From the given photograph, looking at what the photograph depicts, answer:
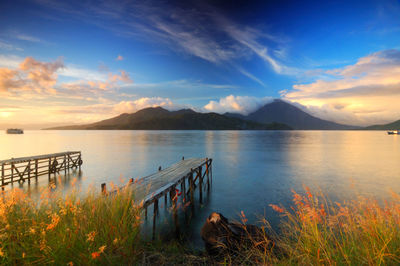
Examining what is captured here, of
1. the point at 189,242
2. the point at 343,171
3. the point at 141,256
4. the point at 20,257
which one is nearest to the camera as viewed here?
the point at 20,257

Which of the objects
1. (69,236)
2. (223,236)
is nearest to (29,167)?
(69,236)

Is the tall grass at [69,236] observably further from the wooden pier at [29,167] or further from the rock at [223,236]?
the wooden pier at [29,167]

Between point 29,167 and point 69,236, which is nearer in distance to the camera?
point 69,236

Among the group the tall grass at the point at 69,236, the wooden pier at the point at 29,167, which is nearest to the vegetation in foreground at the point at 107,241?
the tall grass at the point at 69,236

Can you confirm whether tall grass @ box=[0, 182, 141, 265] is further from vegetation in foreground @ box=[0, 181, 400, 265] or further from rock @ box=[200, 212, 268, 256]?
rock @ box=[200, 212, 268, 256]

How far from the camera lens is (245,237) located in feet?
24.4

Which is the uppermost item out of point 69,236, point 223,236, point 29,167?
point 69,236

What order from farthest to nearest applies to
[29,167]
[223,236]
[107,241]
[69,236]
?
[29,167] < [223,236] < [107,241] < [69,236]

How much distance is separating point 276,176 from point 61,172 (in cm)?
2692

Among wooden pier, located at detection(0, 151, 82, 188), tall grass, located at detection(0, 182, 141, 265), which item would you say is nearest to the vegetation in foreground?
tall grass, located at detection(0, 182, 141, 265)

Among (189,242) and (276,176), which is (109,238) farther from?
(276,176)

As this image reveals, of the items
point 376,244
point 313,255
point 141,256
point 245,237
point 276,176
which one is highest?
point 376,244

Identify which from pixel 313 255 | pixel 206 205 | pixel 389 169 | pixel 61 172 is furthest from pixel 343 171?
pixel 61 172

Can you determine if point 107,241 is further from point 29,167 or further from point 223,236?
point 29,167
